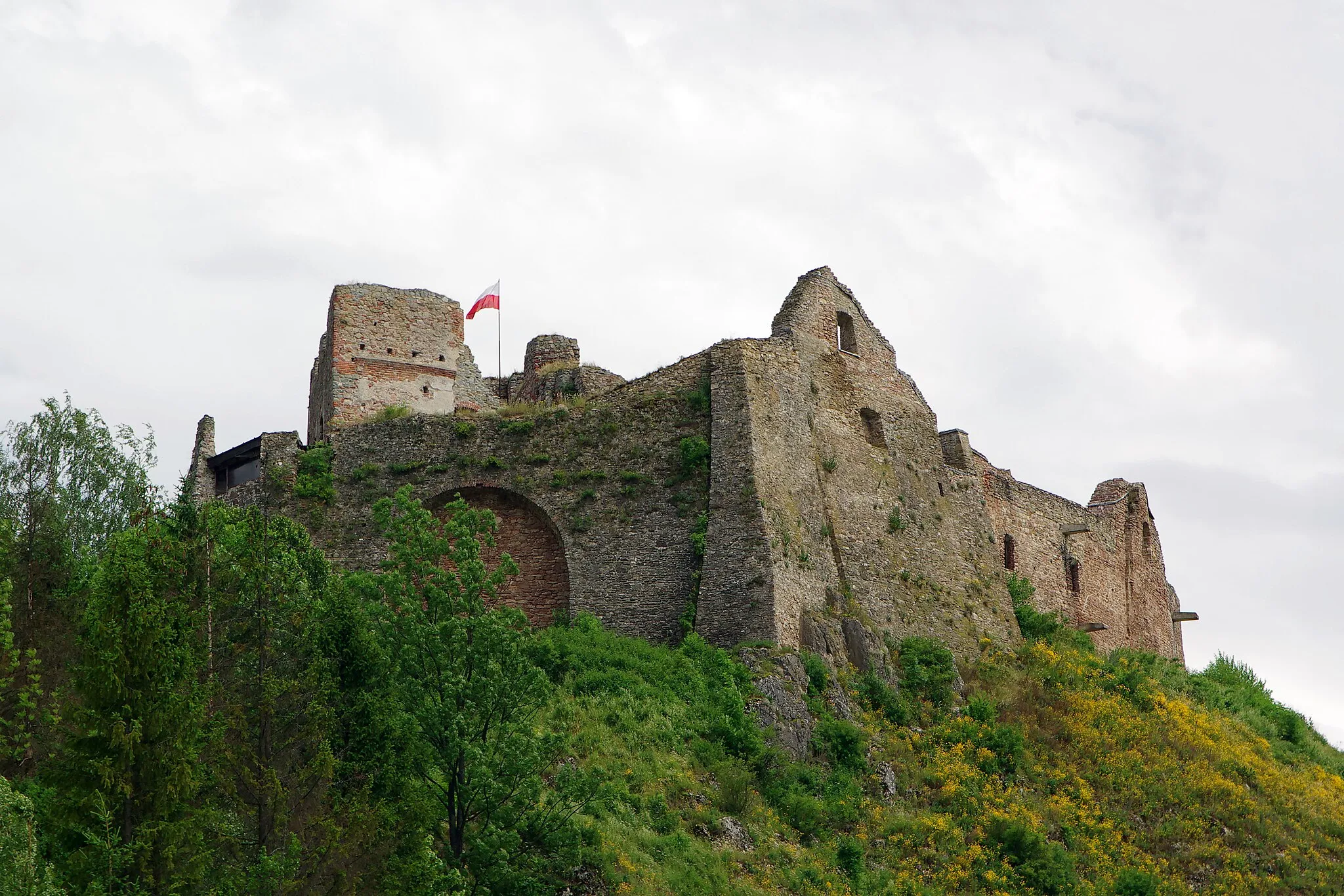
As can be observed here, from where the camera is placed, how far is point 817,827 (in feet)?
Result: 99.7

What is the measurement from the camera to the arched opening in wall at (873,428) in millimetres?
41094

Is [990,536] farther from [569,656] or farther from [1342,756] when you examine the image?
[569,656]

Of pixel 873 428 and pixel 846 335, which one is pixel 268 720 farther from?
pixel 846 335

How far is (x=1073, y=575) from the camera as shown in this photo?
47094 mm

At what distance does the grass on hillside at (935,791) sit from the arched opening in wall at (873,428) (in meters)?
6.31

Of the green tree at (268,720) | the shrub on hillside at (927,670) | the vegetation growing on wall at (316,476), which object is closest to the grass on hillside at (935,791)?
the shrub on hillside at (927,670)

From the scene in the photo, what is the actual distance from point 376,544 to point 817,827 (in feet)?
39.9

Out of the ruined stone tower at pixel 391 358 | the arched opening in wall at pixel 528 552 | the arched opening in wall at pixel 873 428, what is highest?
the ruined stone tower at pixel 391 358

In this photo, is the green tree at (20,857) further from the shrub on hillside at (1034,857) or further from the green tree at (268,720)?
the shrub on hillside at (1034,857)

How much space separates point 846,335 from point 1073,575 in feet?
35.3

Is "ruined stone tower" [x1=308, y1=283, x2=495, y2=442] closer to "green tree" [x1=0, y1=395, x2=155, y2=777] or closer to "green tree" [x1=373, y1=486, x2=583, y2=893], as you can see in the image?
"green tree" [x1=0, y1=395, x2=155, y2=777]

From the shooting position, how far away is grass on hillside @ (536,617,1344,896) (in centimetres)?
2919

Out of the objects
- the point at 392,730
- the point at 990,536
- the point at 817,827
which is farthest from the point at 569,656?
the point at 990,536

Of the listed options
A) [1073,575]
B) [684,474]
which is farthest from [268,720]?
[1073,575]
